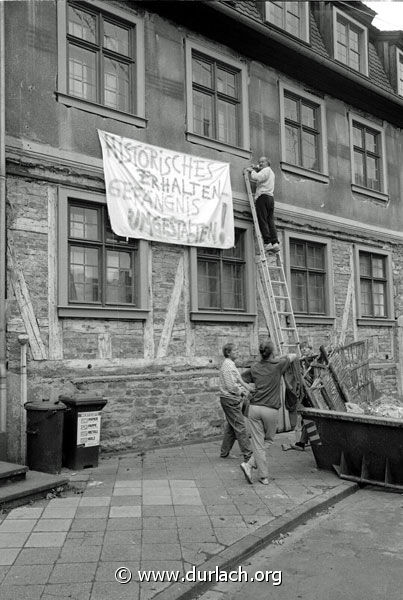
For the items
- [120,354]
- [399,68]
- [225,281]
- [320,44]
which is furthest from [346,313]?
[399,68]

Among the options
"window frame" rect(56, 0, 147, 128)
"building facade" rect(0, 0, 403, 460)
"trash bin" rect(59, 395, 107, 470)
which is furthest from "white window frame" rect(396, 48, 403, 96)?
"trash bin" rect(59, 395, 107, 470)

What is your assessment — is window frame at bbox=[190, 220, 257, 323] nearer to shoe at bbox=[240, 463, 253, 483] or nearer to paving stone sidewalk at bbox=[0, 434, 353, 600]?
paving stone sidewalk at bbox=[0, 434, 353, 600]

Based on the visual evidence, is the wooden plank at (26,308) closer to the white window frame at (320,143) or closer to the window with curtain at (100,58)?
the window with curtain at (100,58)

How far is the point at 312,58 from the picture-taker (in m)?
13.2

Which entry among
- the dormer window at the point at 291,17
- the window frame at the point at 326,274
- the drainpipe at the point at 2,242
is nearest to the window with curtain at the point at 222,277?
the window frame at the point at 326,274

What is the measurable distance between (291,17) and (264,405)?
33.4 ft

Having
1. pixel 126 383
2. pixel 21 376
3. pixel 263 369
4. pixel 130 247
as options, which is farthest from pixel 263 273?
pixel 21 376

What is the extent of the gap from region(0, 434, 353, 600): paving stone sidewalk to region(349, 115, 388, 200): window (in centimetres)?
864

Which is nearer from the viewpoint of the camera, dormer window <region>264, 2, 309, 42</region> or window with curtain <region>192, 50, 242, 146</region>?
window with curtain <region>192, 50, 242, 146</region>

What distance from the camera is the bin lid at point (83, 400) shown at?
8383 mm

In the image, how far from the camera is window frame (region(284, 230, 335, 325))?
1281cm

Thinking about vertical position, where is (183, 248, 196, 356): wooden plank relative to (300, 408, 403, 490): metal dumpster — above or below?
above

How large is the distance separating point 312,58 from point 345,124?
2.17 m

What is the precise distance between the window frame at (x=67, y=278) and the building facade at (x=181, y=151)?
0.08 ft
